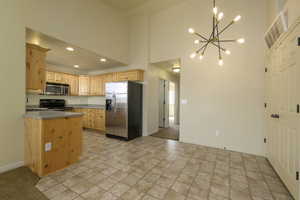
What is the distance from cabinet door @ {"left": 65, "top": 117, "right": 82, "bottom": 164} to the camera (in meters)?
2.43

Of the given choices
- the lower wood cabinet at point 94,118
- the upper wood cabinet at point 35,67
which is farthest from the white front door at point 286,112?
the lower wood cabinet at point 94,118

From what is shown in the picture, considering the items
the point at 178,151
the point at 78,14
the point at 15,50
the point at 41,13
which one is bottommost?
the point at 178,151

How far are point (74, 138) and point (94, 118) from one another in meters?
2.66

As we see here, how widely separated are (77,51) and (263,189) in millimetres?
4913

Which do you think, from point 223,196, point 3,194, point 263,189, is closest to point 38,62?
point 3,194

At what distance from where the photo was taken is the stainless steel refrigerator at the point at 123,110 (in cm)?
399

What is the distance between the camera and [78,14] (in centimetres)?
322

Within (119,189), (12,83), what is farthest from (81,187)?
(12,83)

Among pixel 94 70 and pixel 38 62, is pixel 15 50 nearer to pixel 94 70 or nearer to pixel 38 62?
pixel 38 62

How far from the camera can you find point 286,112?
1.88 meters

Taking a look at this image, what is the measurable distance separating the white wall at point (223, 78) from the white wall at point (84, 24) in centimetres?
163

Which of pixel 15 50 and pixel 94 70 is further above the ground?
pixel 94 70

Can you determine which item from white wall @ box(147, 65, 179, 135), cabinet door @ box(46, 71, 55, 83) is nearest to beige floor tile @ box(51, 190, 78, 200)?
white wall @ box(147, 65, 179, 135)

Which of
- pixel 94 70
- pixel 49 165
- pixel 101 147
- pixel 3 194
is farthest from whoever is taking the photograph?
pixel 94 70
